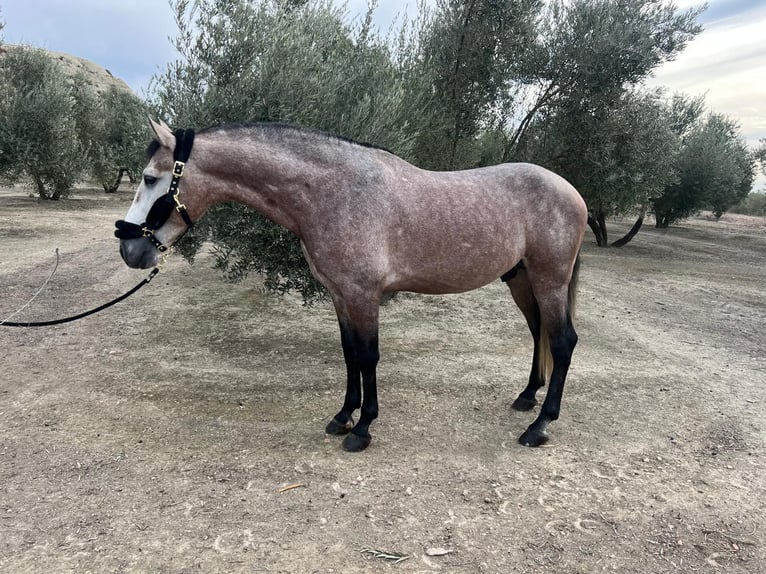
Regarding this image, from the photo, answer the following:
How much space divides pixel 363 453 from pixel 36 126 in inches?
592

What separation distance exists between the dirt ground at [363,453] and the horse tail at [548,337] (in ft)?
1.49

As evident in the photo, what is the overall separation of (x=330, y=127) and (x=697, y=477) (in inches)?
187

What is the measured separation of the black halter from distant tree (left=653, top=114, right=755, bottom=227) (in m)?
18.3

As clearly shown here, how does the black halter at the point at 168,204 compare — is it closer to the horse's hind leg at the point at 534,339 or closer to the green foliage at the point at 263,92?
the green foliage at the point at 263,92

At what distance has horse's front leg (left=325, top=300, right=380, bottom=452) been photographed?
125 inches

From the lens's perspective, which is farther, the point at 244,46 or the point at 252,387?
the point at 244,46

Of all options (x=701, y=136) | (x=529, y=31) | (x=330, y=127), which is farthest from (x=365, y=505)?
(x=701, y=136)

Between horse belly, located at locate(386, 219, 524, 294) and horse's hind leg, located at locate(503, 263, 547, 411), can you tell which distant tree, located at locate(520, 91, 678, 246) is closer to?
horse's hind leg, located at locate(503, 263, 547, 411)

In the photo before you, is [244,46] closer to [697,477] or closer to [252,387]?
[252,387]

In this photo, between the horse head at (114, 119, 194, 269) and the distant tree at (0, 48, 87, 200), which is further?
the distant tree at (0, 48, 87, 200)

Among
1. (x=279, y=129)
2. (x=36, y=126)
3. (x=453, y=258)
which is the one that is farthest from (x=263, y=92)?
(x=36, y=126)

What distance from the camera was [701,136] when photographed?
17641mm

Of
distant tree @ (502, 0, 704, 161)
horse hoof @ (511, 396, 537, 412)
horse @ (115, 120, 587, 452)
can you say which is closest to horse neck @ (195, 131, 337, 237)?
horse @ (115, 120, 587, 452)

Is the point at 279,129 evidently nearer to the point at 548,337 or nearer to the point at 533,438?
the point at 548,337
